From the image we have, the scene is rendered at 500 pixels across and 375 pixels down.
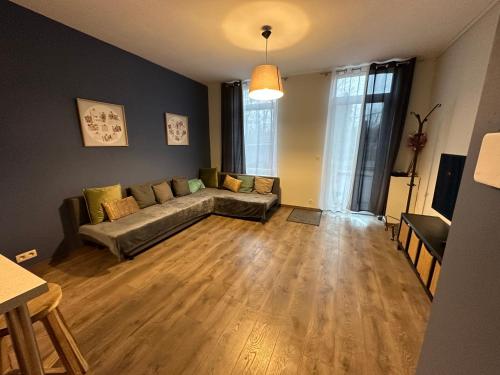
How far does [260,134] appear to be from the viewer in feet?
14.9

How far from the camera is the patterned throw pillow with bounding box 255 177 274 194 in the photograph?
428 cm

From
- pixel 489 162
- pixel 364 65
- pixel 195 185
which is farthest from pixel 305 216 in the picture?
pixel 489 162

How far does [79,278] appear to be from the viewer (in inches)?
85.9

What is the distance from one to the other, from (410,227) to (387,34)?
2.36 meters

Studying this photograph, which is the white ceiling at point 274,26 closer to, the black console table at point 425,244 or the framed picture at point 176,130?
the framed picture at point 176,130

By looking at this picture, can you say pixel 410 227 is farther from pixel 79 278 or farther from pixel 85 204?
pixel 85 204

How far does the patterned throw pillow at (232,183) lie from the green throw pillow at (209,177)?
0.30 meters

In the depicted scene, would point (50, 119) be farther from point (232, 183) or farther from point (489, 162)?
point (489, 162)

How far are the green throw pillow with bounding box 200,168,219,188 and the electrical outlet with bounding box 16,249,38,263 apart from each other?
2926 millimetres

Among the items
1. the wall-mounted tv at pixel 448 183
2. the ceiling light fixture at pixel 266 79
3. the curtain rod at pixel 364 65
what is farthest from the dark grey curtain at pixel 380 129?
the ceiling light fixture at pixel 266 79

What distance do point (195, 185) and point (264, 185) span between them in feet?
4.80

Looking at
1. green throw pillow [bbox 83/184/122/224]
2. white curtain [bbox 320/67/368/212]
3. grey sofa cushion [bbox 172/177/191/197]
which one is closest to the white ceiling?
white curtain [bbox 320/67/368/212]

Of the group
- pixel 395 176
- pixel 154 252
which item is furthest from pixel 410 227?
pixel 154 252

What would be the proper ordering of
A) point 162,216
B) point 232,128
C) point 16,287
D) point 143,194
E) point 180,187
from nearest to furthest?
point 16,287, point 162,216, point 143,194, point 180,187, point 232,128
